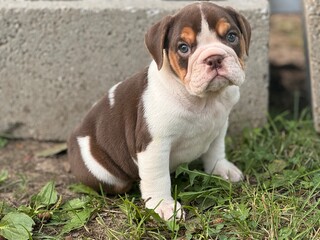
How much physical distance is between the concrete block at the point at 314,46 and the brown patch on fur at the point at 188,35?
1455 mm

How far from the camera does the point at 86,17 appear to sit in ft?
17.7

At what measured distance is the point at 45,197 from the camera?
475cm

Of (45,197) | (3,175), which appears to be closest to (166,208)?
(45,197)

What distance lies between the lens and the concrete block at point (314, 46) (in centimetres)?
518

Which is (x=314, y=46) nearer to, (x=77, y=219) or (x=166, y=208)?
(x=166, y=208)

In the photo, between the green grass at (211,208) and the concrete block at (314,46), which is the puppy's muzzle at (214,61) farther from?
the concrete block at (314,46)

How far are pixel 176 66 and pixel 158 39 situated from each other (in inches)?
7.7

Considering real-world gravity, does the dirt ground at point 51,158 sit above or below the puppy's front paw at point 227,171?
below

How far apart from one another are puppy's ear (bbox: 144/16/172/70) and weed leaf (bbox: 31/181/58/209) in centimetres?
124

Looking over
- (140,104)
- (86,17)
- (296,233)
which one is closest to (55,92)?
(86,17)

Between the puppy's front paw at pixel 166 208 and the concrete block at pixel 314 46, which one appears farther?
the concrete block at pixel 314 46

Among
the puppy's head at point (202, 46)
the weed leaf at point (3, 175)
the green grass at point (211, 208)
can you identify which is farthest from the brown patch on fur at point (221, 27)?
the weed leaf at point (3, 175)

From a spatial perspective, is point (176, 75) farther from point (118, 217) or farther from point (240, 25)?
point (118, 217)

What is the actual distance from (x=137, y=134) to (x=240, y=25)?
3.11ft
